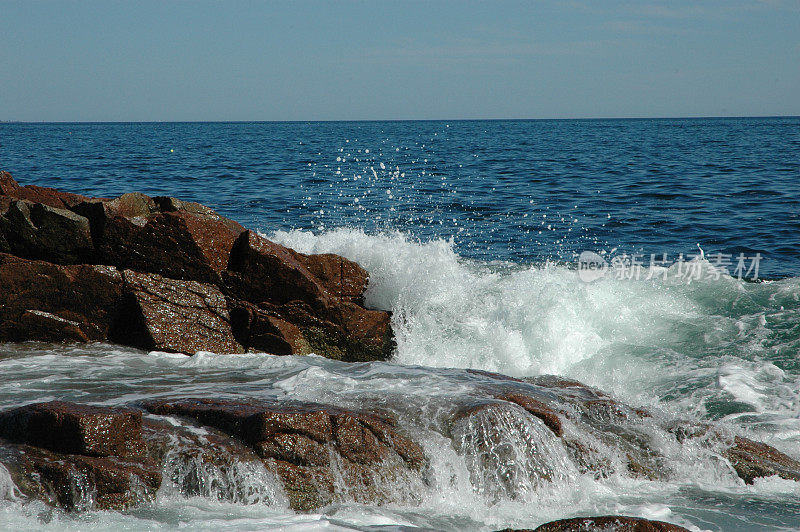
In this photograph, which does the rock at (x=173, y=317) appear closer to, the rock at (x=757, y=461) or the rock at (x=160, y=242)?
the rock at (x=160, y=242)

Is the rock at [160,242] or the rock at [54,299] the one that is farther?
the rock at [160,242]

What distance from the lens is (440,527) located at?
3.73m

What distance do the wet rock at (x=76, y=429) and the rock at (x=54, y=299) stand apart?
2538 mm

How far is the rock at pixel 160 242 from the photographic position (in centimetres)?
649

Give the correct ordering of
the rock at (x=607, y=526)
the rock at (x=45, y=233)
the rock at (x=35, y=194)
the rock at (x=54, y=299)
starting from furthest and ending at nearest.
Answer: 1. the rock at (x=35, y=194)
2. the rock at (x=45, y=233)
3. the rock at (x=54, y=299)
4. the rock at (x=607, y=526)

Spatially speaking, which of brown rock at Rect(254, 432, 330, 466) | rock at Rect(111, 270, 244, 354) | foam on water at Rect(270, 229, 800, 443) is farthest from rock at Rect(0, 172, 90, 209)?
brown rock at Rect(254, 432, 330, 466)

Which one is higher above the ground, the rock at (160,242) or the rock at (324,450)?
the rock at (160,242)

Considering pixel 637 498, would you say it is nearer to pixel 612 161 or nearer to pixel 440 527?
pixel 440 527

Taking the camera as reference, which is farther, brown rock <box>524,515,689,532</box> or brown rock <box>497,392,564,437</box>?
brown rock <box>497,392,564,437</box>

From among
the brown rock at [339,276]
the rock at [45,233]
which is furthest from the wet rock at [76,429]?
the brown rock at [339,276]

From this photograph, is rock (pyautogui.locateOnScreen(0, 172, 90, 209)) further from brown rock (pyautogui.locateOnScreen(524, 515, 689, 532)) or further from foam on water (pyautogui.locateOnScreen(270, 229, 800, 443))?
brown rock (pyautogui.locateOnScreen(524, 515, 689, 532))

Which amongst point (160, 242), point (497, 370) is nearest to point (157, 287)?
point (160, 242)

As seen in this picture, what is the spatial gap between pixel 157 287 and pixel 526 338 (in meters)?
4.13

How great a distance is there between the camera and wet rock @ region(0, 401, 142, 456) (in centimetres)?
368
